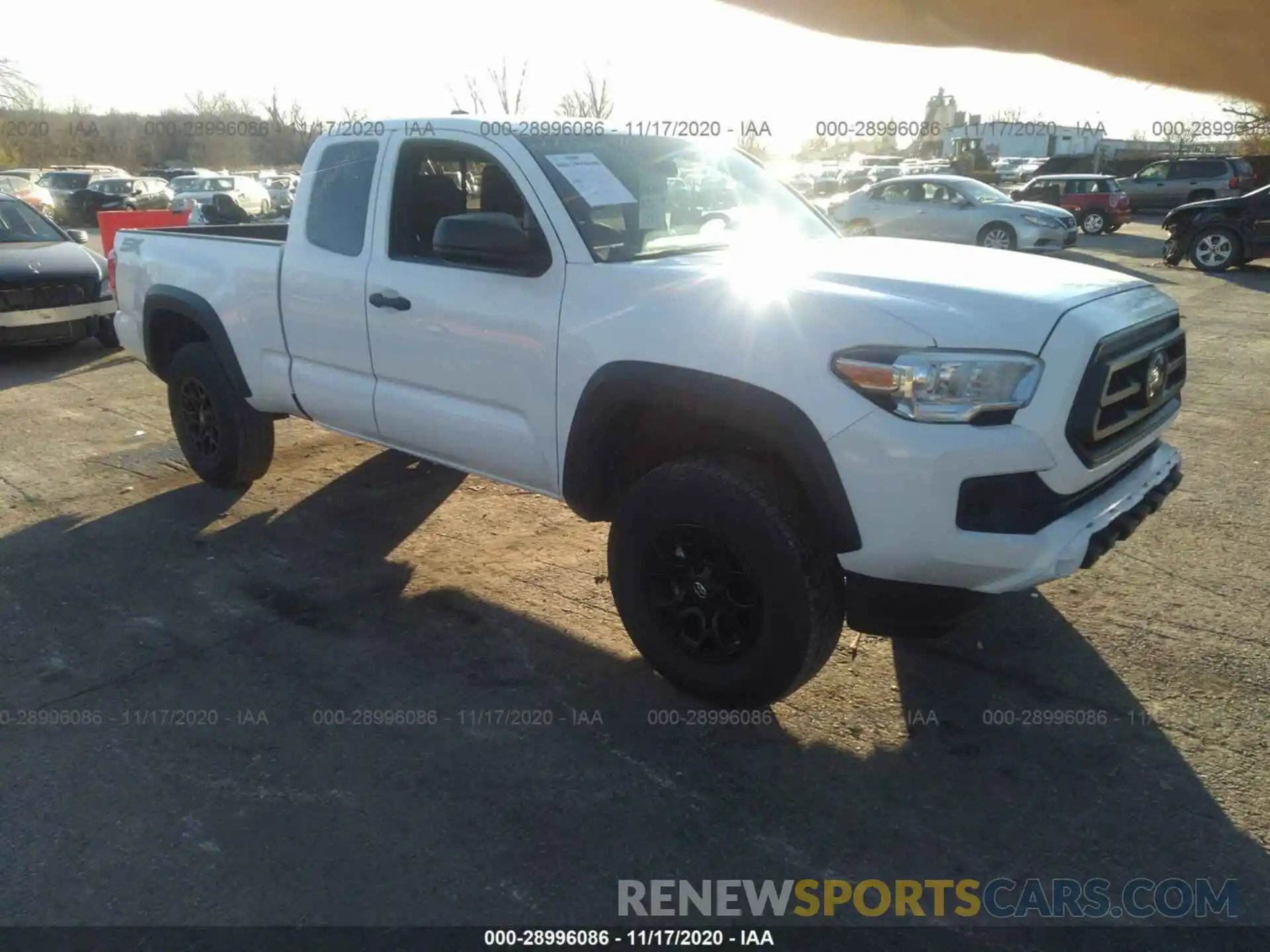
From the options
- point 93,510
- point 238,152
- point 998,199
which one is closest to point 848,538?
point 93,510

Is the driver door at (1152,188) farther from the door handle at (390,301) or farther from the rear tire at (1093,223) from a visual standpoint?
the door handle at (390,301)

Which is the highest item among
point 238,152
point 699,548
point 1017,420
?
point 238,152

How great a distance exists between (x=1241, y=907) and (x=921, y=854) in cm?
79

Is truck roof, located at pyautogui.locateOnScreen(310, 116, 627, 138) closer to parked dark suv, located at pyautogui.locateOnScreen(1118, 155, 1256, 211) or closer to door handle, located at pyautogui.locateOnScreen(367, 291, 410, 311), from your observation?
door handle, located at pyautogui.locateOnScreen(367, 291, 410, 311)

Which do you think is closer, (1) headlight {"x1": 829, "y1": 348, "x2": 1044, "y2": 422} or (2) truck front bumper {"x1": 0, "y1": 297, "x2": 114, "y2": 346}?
(1) headlight {"x1": 829, "y1": 348, "x2": 1044, "y2": 422}

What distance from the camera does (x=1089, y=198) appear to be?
24031 millimetres

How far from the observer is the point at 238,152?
202ft

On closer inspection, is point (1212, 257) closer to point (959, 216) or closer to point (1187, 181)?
point (959, 216)

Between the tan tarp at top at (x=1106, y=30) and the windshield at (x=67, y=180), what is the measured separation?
3293 cm

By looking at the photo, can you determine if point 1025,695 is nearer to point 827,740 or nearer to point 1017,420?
point 827,740

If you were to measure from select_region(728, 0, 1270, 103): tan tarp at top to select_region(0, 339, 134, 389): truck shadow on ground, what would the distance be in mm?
8989

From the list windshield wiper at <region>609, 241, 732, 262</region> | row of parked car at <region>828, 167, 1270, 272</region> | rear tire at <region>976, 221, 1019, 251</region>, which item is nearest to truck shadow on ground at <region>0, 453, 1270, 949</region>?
windshield wiper at <region>609, 241, 732, 262</region>

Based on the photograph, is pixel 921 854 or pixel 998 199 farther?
pixel 998 199

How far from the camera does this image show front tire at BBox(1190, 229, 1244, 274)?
51.5 feet
